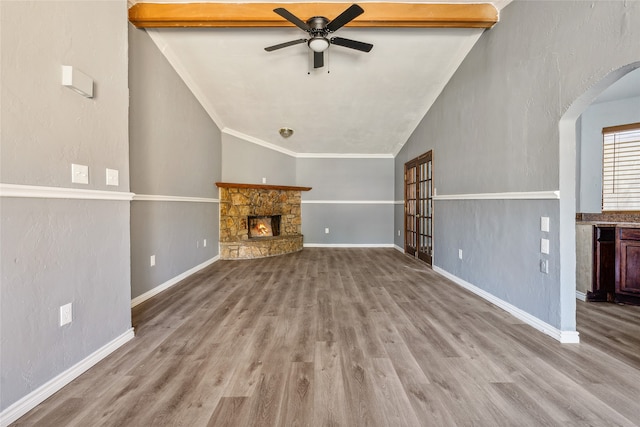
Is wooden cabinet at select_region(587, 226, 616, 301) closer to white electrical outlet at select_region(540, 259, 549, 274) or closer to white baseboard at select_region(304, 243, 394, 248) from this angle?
white electrical outlet at select_region(540, 259, 549, 274)

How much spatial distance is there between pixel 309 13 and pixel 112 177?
2330mm

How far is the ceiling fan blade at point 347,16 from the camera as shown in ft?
7.41

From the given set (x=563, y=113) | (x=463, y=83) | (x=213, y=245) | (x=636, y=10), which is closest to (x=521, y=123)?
(x=563, y=113)

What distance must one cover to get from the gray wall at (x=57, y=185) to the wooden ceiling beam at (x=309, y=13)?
860 mm

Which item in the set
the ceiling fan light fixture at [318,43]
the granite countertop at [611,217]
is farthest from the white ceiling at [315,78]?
the granite countertop at [611,217]

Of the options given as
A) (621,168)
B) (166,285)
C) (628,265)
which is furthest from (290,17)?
(621,168)

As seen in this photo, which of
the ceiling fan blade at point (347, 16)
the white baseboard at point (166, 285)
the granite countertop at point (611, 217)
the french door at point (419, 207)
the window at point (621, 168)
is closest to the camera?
the ceiling fan blade at point (347, 16)

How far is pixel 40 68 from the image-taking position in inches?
55.1

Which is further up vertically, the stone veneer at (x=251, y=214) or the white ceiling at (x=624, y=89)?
the white ceiling at (x=624, y=89)

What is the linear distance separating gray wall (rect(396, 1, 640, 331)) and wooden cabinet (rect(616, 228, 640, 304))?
1162 millimetres

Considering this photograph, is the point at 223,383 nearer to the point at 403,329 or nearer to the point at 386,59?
the point at 403,329

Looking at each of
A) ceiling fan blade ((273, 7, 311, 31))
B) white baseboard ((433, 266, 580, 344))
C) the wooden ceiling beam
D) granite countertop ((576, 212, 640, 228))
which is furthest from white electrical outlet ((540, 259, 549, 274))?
ceiling fan blade ((273, 7, 311, 31))

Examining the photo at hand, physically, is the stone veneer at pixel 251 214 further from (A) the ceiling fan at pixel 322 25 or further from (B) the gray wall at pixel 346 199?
(A) the ceiling fan at pixel 322 25

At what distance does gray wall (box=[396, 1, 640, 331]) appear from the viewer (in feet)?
6.01
